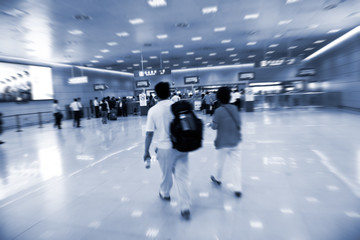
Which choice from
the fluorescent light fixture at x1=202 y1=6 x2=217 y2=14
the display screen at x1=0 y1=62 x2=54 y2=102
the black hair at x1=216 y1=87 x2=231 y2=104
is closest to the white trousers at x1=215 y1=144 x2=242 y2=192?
the black hair at x1=216 y1=87 x2=231 y2=104

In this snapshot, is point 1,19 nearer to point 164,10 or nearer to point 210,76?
point 164,10

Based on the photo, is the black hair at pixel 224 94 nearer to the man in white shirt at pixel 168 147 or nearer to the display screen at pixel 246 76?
the man in white shirt at pixel 168 147

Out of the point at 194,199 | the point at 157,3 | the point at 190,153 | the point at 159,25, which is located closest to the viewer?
the point at 194,199

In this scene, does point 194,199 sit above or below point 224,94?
below

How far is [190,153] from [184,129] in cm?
301

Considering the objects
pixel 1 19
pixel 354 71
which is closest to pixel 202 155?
pixel 1 19

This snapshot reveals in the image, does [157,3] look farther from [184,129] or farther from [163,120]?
[184,129]

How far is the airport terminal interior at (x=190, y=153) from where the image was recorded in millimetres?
2301

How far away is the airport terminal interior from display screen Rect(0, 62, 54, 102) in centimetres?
7

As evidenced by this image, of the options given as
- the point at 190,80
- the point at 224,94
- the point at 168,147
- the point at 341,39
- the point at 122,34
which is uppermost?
the point at 341,39

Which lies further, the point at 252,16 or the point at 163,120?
the point at 252,16

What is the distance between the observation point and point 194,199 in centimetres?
279

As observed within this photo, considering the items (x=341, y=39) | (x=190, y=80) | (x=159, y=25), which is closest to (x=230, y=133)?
(x=159, y=25)

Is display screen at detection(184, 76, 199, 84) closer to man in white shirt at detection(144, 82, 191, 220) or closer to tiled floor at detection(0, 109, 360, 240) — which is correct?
tiled floor at detection(0, 109, 360, 240)
